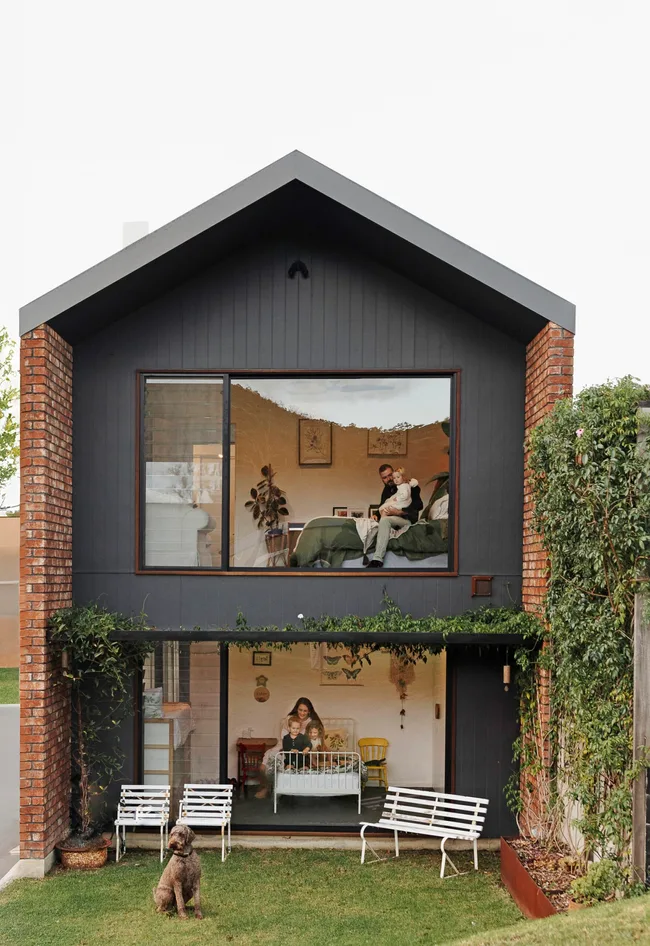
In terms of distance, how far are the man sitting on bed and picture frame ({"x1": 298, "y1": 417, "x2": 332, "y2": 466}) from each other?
1.85 feet

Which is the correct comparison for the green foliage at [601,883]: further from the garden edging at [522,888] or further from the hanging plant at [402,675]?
the hanging plant at [402,675]

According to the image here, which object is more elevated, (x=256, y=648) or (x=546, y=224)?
(x=546, y=224)

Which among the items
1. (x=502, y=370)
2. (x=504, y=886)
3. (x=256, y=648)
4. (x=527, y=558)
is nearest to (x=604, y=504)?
(x=527, y=558)

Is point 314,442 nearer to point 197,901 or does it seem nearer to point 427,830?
point 427,830

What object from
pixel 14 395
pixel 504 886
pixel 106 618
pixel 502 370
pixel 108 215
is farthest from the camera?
pixel 108 215

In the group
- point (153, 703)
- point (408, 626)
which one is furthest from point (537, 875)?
point (153, 703)

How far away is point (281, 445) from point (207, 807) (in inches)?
133

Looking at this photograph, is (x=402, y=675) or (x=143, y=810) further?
(x=402, y=675)

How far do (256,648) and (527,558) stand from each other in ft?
9.09

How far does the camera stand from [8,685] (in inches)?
667

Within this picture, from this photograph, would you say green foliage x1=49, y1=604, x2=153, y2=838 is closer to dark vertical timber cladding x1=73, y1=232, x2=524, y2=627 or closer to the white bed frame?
dark vertical timber cladding x1=73, y1=232, x2=524, y2=627

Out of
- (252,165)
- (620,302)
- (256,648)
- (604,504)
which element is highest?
(252,165)

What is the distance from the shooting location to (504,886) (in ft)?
21.1

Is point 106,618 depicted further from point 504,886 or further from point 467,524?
point 504,886
